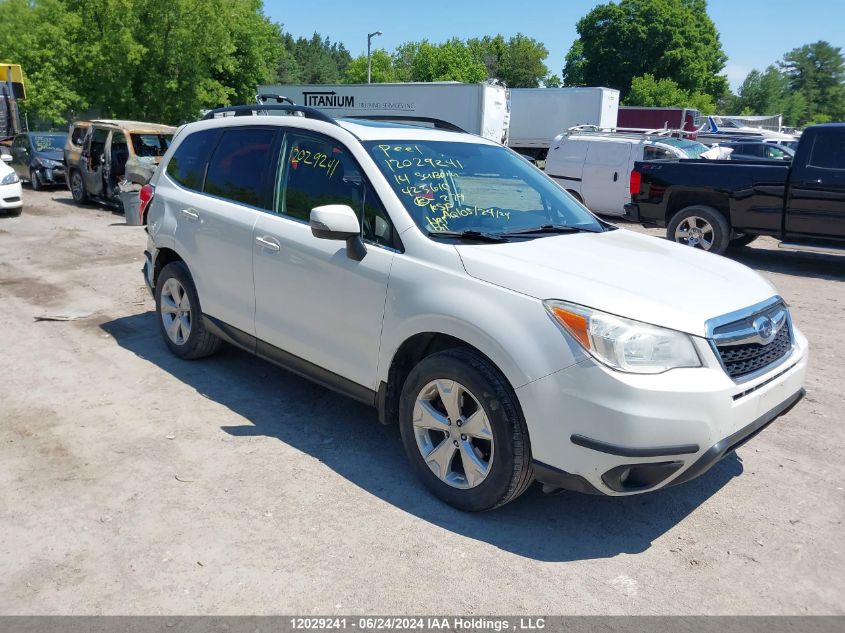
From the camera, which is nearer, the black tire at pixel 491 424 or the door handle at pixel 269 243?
the black tire at pixel 491 424

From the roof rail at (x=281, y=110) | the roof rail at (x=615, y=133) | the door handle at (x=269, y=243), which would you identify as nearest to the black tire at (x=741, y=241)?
the roof rail at (x=615, y=133)

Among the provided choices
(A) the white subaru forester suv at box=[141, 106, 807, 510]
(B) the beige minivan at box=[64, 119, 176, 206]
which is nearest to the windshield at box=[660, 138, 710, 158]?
(B) the beige minivan at box=[64, 119, 176, 206]

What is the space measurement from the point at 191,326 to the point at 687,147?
12.6 m

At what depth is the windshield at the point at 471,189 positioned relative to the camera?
405 centimetres

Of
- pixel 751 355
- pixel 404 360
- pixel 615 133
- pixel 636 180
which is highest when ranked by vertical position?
pixel 615 133

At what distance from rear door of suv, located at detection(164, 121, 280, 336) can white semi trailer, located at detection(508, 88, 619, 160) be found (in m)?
25.4

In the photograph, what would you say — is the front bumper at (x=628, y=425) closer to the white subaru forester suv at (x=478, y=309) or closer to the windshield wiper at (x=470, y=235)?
the white subaru forester suv at (x=478, y=309)

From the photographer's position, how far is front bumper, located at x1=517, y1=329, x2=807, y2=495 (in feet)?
10.1

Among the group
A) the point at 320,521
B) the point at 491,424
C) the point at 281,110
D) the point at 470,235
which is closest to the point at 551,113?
the point at 281,110

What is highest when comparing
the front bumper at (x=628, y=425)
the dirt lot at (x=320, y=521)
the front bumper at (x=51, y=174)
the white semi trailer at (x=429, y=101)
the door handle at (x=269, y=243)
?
the white semi trailer at (x=429, y=101)

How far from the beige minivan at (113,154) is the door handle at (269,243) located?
9.98 meters

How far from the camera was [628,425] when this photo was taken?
3.06m

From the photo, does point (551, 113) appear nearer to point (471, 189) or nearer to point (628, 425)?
point (471, 189)

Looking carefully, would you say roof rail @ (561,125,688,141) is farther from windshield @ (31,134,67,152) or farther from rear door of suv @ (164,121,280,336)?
windshield @ (31,134,67,152)
